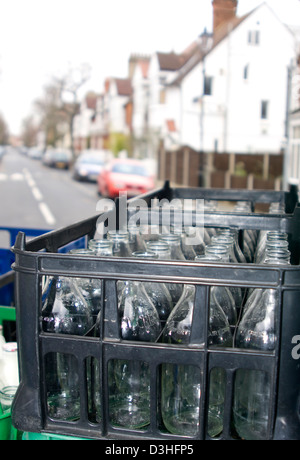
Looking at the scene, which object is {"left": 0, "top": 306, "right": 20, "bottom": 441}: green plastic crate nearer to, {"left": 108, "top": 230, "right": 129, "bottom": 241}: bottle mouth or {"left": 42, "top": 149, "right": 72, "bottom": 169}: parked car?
{"left": 108, "top": 230, "right": 129, "bottom": 241}: bottle mouth

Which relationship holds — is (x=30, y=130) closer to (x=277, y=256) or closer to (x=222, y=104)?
(x=222, y=104)

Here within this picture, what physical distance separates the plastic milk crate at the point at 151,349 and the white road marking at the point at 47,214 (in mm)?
11795


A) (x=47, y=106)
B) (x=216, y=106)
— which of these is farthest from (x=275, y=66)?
(x=47, y=106)

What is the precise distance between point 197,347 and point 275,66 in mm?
16689

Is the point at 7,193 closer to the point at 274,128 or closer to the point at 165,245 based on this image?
the point at 274,128

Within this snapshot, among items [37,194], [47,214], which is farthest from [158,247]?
[37,194]

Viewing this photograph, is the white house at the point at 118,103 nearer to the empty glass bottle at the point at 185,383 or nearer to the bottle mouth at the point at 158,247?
the bottle mouth at the point at 158,247

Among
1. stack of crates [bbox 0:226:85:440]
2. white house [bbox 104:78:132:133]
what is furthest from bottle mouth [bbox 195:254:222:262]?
white house [bbox 104:78:132:133]

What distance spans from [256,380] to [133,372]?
0.91ft

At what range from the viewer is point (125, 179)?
16953 millimetres

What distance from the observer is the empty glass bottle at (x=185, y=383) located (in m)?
1.18

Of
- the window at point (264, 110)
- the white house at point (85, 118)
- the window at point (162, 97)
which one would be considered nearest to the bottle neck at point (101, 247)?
the window at point (264, 110)

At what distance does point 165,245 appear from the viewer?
1.46 m

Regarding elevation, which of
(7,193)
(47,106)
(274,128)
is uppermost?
(47,106)
